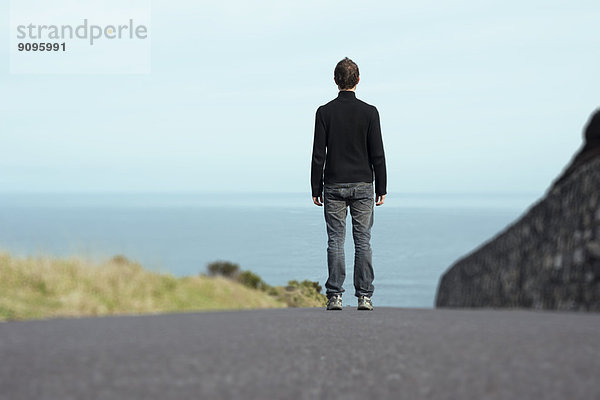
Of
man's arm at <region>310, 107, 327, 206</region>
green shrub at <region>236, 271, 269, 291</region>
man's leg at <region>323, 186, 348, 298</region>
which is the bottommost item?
green shrub at <region>236, 271, 269, 291</region>

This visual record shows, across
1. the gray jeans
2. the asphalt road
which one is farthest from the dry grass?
the gray jeans

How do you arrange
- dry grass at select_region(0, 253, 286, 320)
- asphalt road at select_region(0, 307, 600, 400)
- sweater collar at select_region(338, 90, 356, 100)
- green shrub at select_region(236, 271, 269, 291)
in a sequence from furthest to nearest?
green shrub at select_region(236, 271, 269, 291) < sweater collar at select_region(338, 90, 356, 100) < dry grass at select_region(0, 253, 286, 320) < asphalt road at select_region(0, 307, 600, 400)

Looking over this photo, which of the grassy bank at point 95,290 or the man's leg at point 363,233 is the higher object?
the man's leg at point 363,233

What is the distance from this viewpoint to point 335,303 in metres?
7.48

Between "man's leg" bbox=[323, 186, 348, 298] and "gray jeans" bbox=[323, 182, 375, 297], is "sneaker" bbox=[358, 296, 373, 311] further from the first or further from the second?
"man's leg" bbox=[323, 186, 348, 298]

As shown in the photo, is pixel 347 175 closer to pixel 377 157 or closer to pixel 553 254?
pixel 377 157

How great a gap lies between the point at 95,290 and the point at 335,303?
272 centimetres

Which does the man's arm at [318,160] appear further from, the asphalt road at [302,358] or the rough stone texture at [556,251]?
the rough stone texture at [556,251]

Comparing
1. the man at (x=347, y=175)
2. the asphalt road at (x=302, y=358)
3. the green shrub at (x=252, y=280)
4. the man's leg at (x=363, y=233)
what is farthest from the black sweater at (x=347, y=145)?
the green shrub at (x=252, y=280)

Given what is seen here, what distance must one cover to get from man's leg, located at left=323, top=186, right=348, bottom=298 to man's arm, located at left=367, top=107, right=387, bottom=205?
0.43 meters

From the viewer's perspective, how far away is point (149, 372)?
399 cm

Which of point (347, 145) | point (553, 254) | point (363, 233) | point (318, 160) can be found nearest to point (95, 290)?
point (318, 160)

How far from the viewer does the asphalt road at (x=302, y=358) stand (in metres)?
3.55

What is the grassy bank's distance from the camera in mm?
6602
